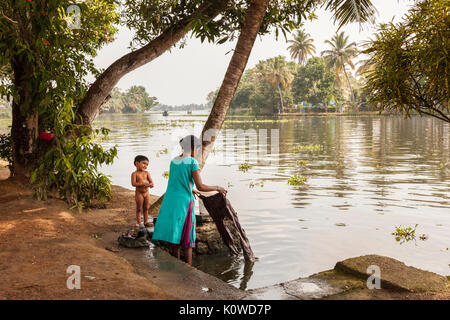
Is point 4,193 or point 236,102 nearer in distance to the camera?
point 4,193

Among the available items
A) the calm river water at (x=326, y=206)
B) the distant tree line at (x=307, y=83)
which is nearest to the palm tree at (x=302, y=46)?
the distant tree line at (x=307, y=83)

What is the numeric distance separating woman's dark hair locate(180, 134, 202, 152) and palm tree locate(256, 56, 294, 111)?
59116mm

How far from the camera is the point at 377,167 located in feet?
46.4

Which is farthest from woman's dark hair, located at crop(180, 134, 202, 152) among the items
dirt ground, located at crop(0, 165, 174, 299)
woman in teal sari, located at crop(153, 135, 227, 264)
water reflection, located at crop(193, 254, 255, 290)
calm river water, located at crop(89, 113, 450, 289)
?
water reflection, located at crop(193, 254, 255, 290)

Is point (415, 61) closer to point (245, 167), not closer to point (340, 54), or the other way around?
point (245, 167)

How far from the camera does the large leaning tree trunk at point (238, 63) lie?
7137mm

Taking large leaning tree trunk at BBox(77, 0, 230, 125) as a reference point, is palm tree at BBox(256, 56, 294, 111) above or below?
above

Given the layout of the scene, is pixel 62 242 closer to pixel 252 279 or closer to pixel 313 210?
pixel 252 279

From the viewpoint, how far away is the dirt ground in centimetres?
357

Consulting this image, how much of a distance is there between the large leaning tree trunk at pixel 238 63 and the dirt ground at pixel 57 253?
7.12ft

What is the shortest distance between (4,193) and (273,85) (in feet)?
203

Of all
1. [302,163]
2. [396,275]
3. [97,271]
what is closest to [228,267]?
[97,271]

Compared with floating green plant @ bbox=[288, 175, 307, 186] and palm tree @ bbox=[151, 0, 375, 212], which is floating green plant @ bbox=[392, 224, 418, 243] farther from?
floating green plant @ bbox=[288, 175, 307, 186]
